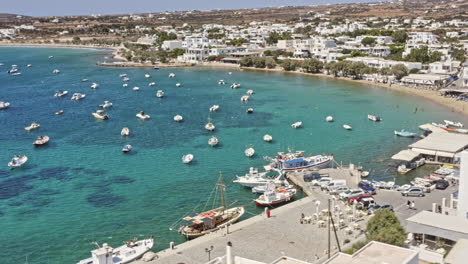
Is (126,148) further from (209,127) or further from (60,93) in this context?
(60,93)

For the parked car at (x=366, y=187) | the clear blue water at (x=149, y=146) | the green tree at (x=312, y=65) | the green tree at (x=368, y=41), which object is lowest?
the clear blue water at (x=149, y=146)

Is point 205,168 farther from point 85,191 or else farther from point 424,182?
point 424,182

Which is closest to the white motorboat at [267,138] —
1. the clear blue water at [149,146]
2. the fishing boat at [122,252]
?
the clear blue water at [149,146]

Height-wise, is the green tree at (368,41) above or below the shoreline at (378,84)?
above

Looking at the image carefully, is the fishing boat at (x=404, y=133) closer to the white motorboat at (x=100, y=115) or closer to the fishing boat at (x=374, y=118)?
the fishing boat at (x=374, y=118)

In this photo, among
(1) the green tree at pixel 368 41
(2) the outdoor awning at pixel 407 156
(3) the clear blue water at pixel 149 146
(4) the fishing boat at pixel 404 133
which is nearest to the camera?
(3) the clear blue water at pixel 149 146

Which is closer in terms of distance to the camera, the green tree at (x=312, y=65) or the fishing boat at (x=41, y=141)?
the fishing boat at (x=41, y=141)

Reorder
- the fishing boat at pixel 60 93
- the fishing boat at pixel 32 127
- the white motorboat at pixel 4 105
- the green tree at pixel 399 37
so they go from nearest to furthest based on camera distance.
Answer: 1. the fishing boat at pixel 32 127
2. the white motorboat at pixel 4 105
3. the fishing boat at pixel 60 93
4. the green tree at pixel 399 37

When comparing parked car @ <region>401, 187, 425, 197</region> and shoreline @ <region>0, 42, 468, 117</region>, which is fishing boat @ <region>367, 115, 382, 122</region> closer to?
shoreline @ <region>0, 42, 468, 117</region>
